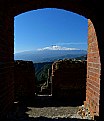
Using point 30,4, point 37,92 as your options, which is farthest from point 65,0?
point 37,92

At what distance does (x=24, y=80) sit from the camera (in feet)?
33.3

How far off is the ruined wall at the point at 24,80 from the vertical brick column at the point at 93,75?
15.8 feet

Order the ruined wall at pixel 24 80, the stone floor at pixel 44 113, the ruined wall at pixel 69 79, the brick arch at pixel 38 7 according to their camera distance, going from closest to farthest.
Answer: the brick arch at pixel 38 7, the stone floor at pixel 44 113, the ruined wall at pixel 24 80, the ruined wall at pixel 69 79

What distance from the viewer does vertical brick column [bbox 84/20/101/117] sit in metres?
4.71

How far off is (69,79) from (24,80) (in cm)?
189

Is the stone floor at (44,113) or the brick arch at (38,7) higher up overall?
the brick arch at (38,7)

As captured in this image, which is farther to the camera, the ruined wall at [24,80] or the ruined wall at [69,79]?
the ruined wall at [69,79]

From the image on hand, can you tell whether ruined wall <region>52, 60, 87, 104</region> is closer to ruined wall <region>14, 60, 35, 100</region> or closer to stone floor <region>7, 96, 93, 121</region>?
ruined wall <region>14, 60, 35, 100</region>

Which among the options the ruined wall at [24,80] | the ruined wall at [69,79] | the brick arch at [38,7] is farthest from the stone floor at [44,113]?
the ruined wall at [69,79]

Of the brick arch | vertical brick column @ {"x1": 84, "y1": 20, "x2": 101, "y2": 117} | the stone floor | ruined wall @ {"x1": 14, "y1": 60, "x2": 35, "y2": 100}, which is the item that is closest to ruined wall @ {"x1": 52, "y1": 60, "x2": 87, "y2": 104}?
ruined wall @ {"x1": 14, "y1": 60, "x2": 35, "y2": 100}

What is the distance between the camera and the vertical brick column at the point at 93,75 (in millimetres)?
Answer: 4715

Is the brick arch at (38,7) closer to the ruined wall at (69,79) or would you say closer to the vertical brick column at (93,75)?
the vertical brick column at (93,75)

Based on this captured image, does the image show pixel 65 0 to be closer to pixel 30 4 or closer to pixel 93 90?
pixel 30 4

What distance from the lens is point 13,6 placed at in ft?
15.9
